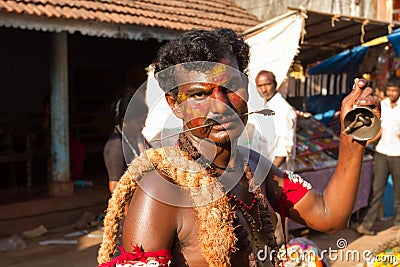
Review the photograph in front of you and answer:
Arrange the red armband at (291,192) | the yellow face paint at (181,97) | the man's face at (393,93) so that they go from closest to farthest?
the yellow face paint at (181,97) < the red armband at (291,192) < the man's face at (393,93)

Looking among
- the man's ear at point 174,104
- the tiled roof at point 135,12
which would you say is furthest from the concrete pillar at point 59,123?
the man's ear at point 174,104

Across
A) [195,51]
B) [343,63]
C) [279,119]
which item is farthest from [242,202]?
[343,63]

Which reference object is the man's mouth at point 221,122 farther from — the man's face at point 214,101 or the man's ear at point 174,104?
the man's ear at point 174,104

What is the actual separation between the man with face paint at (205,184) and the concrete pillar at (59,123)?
4.97 metres

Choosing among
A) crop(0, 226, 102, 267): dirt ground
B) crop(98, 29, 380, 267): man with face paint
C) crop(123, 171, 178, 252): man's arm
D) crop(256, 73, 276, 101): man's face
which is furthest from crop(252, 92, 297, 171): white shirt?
crop(123, 171, 178, 252): man's arm

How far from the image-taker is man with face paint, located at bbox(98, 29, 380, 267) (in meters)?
1.37

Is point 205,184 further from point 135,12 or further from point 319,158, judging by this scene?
point 135,12

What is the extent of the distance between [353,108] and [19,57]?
768 cm

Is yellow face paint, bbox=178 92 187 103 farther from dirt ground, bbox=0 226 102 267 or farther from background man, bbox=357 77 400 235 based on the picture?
background man, bbox=357 77 400 235

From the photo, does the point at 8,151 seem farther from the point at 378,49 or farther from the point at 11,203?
the point at 378,49

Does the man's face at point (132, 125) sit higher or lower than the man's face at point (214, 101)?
lower

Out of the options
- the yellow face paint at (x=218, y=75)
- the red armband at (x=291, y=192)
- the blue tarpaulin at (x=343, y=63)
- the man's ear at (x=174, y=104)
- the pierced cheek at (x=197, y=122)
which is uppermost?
the blue tarpaulin at (x=343, y=63)

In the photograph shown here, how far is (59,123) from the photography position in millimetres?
6316

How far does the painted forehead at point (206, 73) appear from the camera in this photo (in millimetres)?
1486
